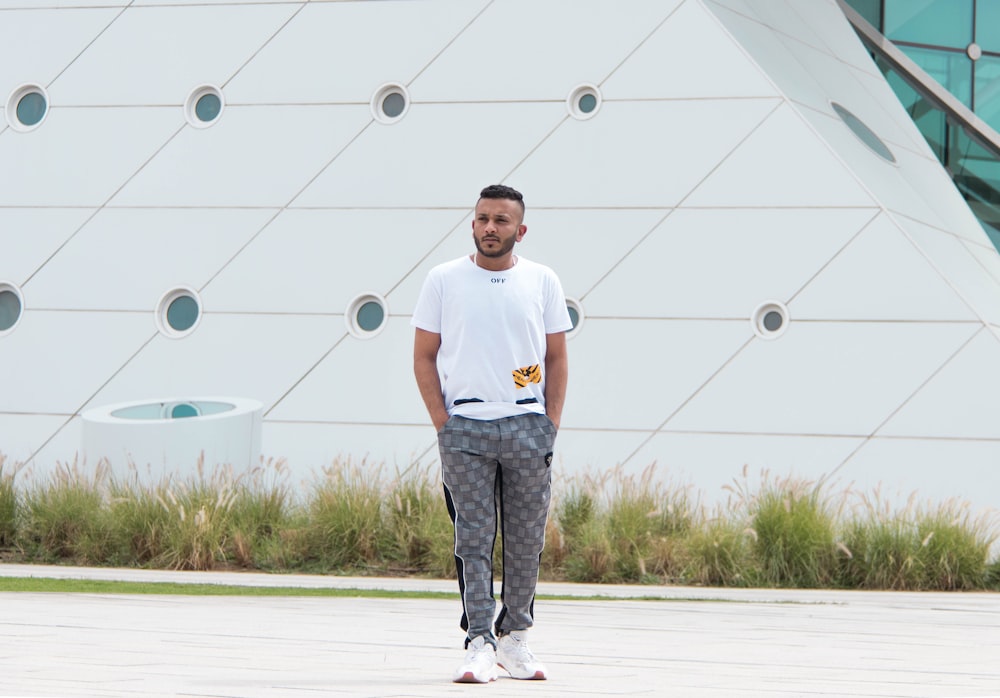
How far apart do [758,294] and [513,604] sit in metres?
7.34

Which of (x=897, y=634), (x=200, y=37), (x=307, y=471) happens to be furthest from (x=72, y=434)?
(x=897, y=634)

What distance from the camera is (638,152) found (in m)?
12.8

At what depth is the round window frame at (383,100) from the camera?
13461 mm

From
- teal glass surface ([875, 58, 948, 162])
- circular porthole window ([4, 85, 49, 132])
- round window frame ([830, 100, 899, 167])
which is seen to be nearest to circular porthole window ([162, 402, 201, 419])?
circular porthole window ([4, 85, 49, 132])

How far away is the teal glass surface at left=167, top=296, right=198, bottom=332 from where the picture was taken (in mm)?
13484

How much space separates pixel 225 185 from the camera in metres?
13.7

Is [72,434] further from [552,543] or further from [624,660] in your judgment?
[624,660]

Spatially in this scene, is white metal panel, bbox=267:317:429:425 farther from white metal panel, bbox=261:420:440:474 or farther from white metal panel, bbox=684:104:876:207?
white metal panel, bbox=684:104:876:207

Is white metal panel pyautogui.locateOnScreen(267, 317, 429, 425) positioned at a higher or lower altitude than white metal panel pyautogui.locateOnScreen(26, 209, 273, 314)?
lower

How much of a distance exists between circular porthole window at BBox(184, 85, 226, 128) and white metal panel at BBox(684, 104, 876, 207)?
4.38m

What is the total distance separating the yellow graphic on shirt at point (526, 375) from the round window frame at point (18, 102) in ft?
33.8

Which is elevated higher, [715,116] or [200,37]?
[200,37]

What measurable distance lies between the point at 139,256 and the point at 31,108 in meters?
2.00

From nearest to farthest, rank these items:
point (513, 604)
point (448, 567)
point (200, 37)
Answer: point (513, 604) → point (448, 567) → point (200, 37)
